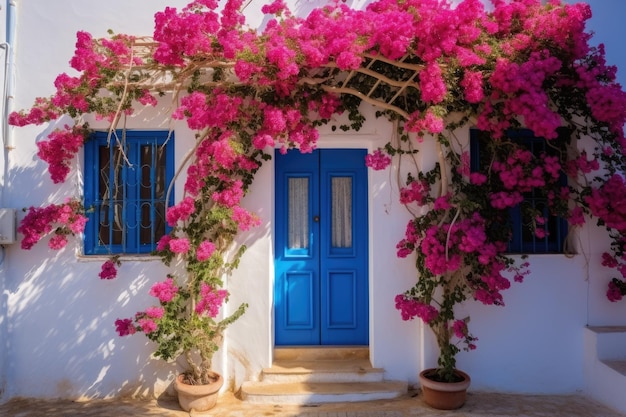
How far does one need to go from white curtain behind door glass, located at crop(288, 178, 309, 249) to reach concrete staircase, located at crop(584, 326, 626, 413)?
3.01 metres

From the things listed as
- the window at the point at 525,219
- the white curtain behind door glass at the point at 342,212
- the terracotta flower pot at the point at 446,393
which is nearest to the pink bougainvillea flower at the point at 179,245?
the white curtain behind door glass at the point at 342,212

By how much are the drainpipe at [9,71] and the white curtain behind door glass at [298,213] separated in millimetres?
2870

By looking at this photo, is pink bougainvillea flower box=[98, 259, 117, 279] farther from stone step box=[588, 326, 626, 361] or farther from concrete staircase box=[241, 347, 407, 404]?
stone step box=[588, 326, 626, 361]

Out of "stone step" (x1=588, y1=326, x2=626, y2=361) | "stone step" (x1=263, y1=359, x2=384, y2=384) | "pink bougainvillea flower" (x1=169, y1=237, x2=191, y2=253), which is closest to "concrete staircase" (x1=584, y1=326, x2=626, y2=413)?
"stone step" (x1=588, y1=326, x2=626, y2=361)

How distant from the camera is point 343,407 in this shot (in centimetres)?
496

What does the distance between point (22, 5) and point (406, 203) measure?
14.4 ft

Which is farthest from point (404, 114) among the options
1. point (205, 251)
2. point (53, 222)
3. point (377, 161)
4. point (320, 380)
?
point (53, 222)

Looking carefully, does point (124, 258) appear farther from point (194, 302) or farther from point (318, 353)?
point (318, 353)

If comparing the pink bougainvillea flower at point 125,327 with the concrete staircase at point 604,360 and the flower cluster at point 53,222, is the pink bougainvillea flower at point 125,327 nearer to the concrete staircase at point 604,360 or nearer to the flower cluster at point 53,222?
the flower cluster at point 53,222

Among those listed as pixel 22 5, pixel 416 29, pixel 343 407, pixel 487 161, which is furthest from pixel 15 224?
pixel 487 161

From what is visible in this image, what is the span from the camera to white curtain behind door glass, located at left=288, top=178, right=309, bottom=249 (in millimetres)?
5750

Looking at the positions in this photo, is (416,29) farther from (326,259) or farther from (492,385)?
(492,385)

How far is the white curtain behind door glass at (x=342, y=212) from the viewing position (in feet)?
18.9

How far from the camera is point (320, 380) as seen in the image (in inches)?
207
